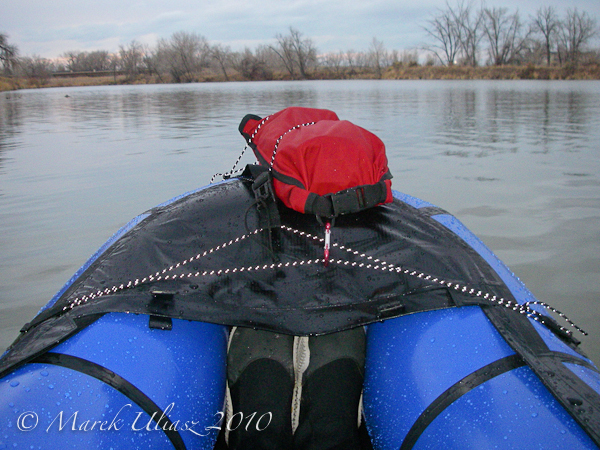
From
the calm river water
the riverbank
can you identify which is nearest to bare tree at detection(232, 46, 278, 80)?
the riverbank

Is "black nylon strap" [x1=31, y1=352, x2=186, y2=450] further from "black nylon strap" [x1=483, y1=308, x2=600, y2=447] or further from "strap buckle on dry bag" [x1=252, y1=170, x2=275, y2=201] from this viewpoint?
"black nylon strap" [x1=483, y1=308, x2=600, y2=447]

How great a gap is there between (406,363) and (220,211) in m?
0.79

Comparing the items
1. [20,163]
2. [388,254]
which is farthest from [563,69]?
[388,254]

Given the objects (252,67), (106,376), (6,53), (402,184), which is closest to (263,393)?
(106,376)

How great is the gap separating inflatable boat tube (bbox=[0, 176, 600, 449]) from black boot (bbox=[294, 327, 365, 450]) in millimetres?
70

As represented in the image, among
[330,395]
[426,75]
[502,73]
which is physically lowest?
[330,395]

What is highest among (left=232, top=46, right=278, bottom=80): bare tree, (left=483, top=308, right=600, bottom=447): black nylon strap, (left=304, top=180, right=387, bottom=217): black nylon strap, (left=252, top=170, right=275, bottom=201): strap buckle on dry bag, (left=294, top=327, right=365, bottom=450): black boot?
(left=232, top=46, right=278, bottom=80): bare tree

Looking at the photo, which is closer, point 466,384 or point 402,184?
point 466,384

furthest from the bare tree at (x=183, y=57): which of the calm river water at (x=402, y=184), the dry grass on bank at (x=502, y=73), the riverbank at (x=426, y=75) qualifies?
the calm river water at (x=402, y=184)

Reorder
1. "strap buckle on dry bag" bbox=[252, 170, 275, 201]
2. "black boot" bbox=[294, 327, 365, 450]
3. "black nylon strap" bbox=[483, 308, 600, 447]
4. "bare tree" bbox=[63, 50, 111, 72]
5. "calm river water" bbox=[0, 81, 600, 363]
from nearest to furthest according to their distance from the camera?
"black nylon strap" bbox=[483, 308, 600, 447] → "black boot" bbox=[294, 327, 365, 450] → "strap buckle on dry bag" bbox=[252, 170, 275, 201] → "calm river water" bbox=[0, 81, 600, 363] → "bare tree" bbox=[63, 50, 111, 72]

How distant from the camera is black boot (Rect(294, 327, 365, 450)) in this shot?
1.43 m

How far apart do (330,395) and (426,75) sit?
37.2 m

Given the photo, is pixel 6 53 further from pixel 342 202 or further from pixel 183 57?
pixel 342 202

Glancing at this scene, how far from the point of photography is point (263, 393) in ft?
4.70
